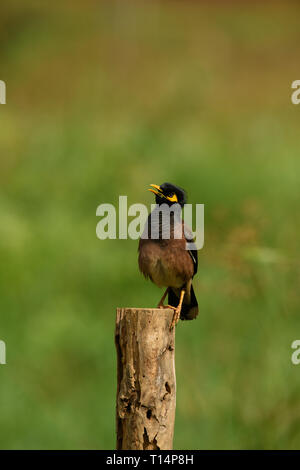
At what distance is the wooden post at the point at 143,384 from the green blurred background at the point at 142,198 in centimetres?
234

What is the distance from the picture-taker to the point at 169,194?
5344mm

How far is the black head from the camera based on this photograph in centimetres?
533

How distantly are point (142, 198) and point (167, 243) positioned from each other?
7.96 m

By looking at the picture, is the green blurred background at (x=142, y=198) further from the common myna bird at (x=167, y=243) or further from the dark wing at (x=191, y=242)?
the common myna bird at (x=167, y=243)

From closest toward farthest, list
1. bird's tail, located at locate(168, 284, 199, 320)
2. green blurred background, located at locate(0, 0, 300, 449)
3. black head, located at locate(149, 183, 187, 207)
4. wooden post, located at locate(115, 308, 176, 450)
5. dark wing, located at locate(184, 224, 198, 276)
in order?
wooden post, located at locate(115, 308, 176, 450), black head, located at locate(149, 183, 187, 207), dark wing, located at locate(184, 224, 198, 276), bird's tail, located at locate(168, 284, 199, 320), green blurred background, located at locate(0, 0, 300, 449)

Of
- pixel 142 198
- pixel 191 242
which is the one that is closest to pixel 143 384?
pixel 191 242

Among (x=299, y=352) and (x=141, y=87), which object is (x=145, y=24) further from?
(x=299, y=352)

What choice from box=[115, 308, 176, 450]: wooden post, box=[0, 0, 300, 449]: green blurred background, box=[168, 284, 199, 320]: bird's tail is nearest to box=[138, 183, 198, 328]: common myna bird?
box=[168, 284, 199, 320]: bird's tail

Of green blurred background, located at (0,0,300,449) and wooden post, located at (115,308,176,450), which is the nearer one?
wooden post, located at (115,308,176,450)

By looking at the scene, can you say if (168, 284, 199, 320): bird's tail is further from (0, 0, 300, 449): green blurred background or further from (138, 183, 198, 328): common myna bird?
(0, 0, 300, 449): green blurred background

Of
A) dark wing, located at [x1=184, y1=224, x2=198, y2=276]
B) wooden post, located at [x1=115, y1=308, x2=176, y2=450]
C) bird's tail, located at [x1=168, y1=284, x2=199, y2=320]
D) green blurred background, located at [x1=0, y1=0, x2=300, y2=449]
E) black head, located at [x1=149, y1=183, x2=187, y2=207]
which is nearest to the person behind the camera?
wooden post, located at [x1=115, y1=308, x2=176, y2=450]

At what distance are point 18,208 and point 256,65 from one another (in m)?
9.85

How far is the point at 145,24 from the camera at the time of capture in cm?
2103

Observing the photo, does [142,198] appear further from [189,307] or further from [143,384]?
[143,384]
